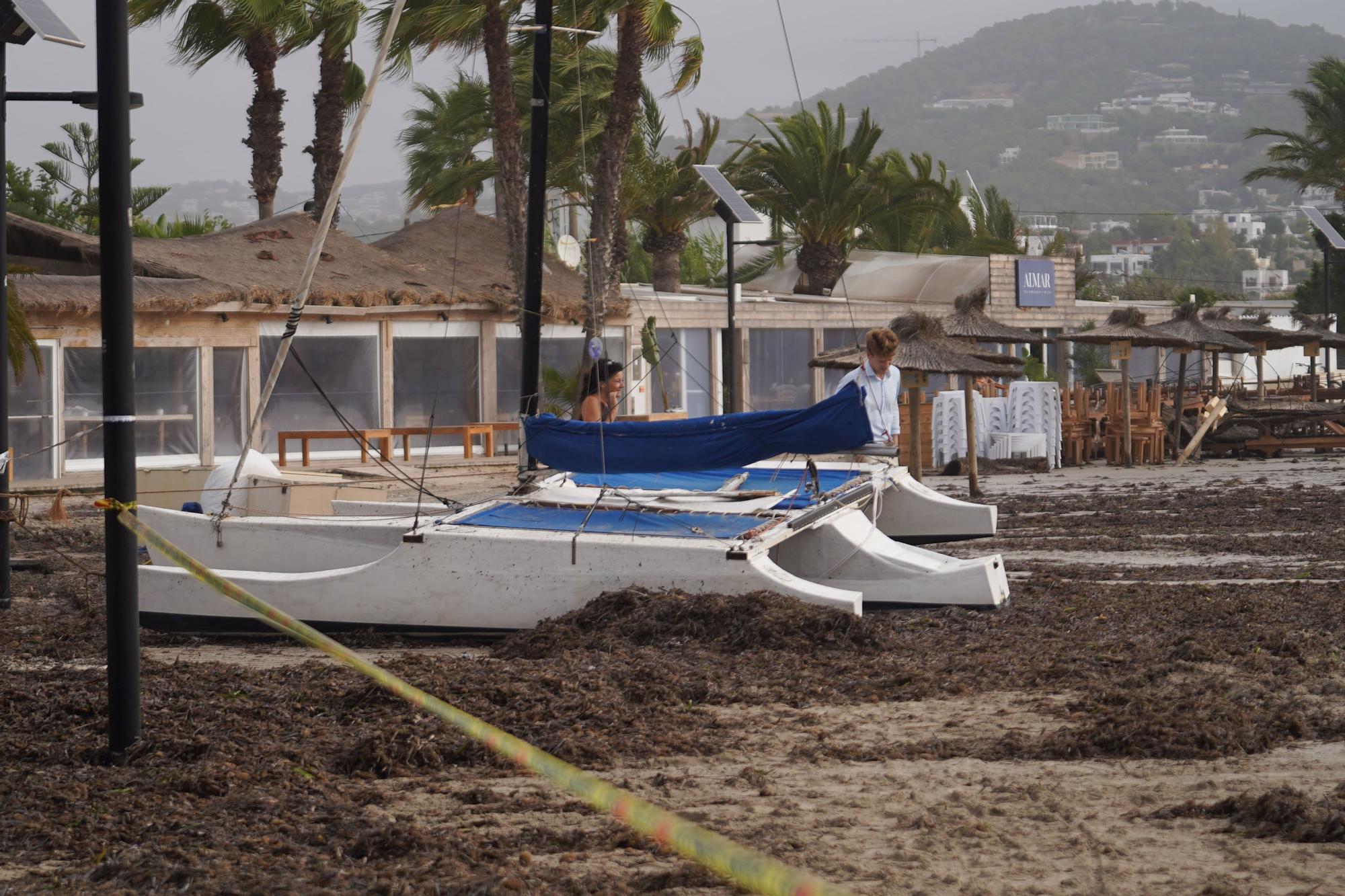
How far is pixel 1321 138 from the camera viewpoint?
48531mm

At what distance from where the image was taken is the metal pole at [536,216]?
44.2 ft

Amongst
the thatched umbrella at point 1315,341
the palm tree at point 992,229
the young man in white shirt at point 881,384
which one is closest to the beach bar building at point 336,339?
the young man in white shirt at point 881,384

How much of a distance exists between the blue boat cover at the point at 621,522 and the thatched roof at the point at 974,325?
600 inches

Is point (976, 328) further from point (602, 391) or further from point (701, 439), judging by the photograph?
point (701, 439)

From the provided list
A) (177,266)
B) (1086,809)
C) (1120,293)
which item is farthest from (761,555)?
(1120,293)

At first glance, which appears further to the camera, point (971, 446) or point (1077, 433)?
point (1077, 433)

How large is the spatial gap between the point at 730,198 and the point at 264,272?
6943 millimetres

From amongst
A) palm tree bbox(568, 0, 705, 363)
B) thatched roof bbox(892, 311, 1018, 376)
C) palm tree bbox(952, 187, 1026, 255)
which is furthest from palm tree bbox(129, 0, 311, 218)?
palm tree bbox(952, 187, 1026, 255)

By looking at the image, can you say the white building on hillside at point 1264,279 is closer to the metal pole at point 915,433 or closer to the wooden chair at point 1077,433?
the wooden chair at point 1077,433

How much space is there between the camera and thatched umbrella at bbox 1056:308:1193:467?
81.1 feet

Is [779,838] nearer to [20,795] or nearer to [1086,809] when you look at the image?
[1086,809]

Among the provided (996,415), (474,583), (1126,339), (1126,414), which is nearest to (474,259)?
(996,415)

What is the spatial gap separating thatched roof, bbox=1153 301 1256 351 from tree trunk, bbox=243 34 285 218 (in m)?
17.3

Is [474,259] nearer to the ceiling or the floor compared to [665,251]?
nearer to the floor
